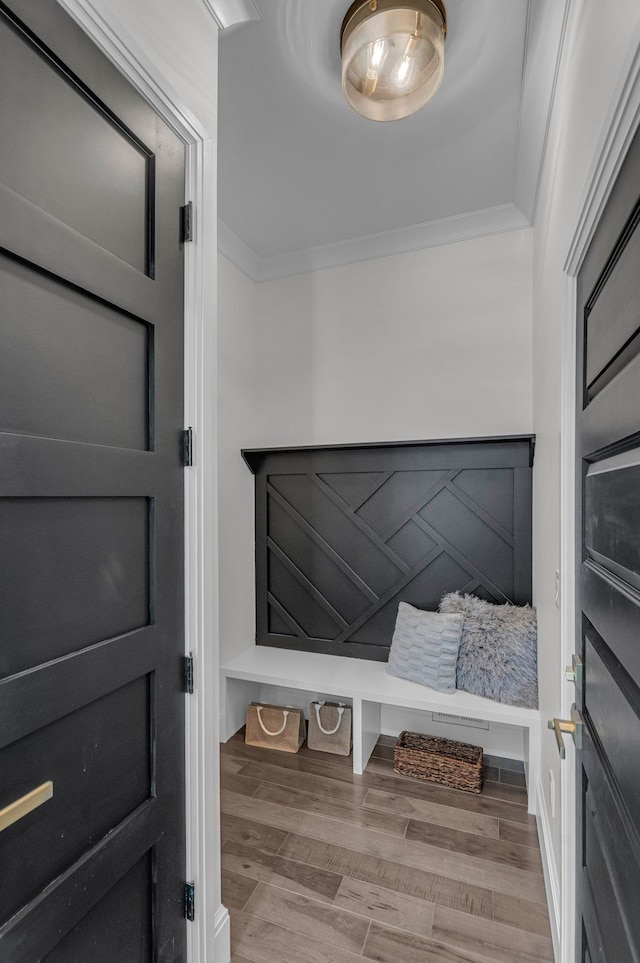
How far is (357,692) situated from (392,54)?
8.33ft

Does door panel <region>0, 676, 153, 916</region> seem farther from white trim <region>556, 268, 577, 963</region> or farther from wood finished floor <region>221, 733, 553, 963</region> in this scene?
white trim <region>556, 268, 577, 963</region>

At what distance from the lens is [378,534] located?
278cm

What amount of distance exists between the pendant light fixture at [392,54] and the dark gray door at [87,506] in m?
0.74

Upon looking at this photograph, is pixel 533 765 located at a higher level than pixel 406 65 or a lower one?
lower

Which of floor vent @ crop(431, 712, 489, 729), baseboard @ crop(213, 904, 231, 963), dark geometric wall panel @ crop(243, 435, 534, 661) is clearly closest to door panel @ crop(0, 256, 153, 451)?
baseboard @ crop(213, 904, 231, 963)

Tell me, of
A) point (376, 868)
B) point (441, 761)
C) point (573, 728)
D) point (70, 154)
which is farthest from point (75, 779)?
point (441, 761)

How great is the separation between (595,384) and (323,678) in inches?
79.1

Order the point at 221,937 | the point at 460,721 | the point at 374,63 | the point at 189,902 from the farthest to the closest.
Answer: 1. the point at 460,721
2. the point at 374,63
3. the point at 221,937
4. the point at 189,902

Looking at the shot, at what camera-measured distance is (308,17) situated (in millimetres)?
1489

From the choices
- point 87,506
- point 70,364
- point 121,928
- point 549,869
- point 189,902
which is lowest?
point 549,869

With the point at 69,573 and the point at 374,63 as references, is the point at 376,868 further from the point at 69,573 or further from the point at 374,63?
the point at 374,63

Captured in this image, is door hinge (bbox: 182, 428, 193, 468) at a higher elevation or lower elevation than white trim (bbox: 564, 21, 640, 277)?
lower

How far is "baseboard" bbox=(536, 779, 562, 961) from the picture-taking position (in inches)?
56.7

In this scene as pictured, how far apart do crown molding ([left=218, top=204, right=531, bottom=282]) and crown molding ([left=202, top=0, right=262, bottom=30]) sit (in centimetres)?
123
